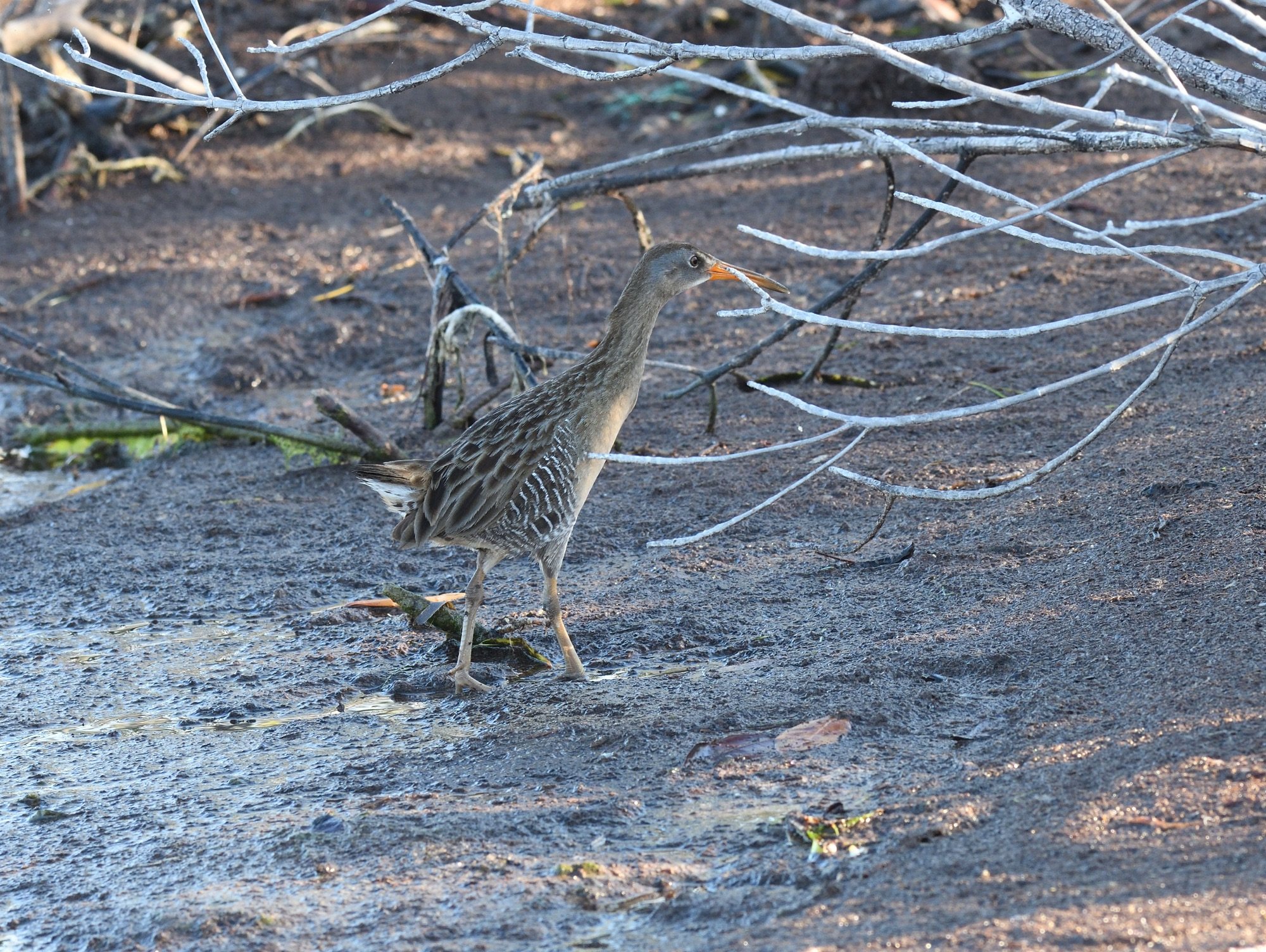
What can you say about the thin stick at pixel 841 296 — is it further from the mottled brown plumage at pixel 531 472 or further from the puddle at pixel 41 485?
the puddle at pixel 41 485

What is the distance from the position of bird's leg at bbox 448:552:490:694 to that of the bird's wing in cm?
16

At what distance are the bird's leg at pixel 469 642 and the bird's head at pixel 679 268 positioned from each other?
119 centimetres

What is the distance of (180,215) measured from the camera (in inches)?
391

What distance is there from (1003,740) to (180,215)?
7.89 m

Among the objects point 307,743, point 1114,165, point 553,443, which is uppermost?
point 1114,165

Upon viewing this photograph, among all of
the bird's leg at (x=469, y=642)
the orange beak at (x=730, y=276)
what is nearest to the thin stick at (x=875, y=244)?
the orange beak at (x=730, y=276)

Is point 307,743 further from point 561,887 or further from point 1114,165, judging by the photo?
point 1114,165

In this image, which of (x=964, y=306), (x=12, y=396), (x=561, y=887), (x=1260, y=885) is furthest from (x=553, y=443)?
(x=12, y=396)

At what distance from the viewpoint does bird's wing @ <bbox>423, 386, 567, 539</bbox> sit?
4.56 m

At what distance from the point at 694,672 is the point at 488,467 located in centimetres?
93

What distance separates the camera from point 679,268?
5043 mm

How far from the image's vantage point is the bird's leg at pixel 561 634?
4.52 meters

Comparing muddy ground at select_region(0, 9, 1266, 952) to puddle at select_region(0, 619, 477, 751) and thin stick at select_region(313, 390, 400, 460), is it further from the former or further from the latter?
thin stick at select_region(313, 390, 400, 460)

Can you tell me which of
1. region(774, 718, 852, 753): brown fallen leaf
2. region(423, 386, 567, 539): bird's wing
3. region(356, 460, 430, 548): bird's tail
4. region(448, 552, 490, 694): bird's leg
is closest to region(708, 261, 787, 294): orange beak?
region(423, 386, 567, 539): bird's wing
